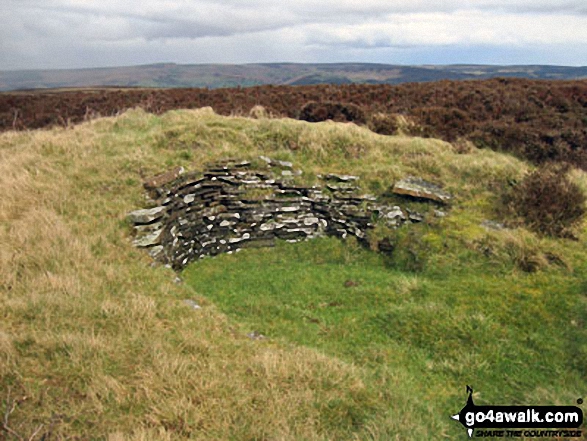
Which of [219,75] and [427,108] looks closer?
[427,108]

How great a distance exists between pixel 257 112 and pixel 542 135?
10.2m

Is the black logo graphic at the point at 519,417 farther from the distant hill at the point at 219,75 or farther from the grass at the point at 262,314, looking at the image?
the distant hill at the point at 219,75

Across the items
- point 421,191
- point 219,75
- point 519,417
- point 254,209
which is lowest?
point 519,417

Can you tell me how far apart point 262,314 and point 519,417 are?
3.94 meters

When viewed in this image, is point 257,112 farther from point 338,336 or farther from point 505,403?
point 505,403

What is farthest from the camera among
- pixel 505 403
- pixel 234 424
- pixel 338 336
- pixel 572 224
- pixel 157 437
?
pixel 572 224

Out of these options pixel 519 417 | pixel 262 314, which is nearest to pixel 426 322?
pixel 519 417

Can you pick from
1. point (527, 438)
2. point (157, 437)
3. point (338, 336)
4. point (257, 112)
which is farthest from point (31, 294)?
point (257, 112)

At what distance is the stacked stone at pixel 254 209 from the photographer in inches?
380

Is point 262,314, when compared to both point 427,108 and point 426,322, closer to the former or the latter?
point 426,322

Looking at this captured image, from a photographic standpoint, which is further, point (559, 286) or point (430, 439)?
point (559, 286)

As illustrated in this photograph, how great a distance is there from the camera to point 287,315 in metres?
6.94

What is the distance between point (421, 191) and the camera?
33.8 feet

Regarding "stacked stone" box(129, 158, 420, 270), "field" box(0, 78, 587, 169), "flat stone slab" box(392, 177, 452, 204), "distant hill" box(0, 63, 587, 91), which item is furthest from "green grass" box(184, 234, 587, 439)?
"distant hill" box(0, 63, 587, 91)
